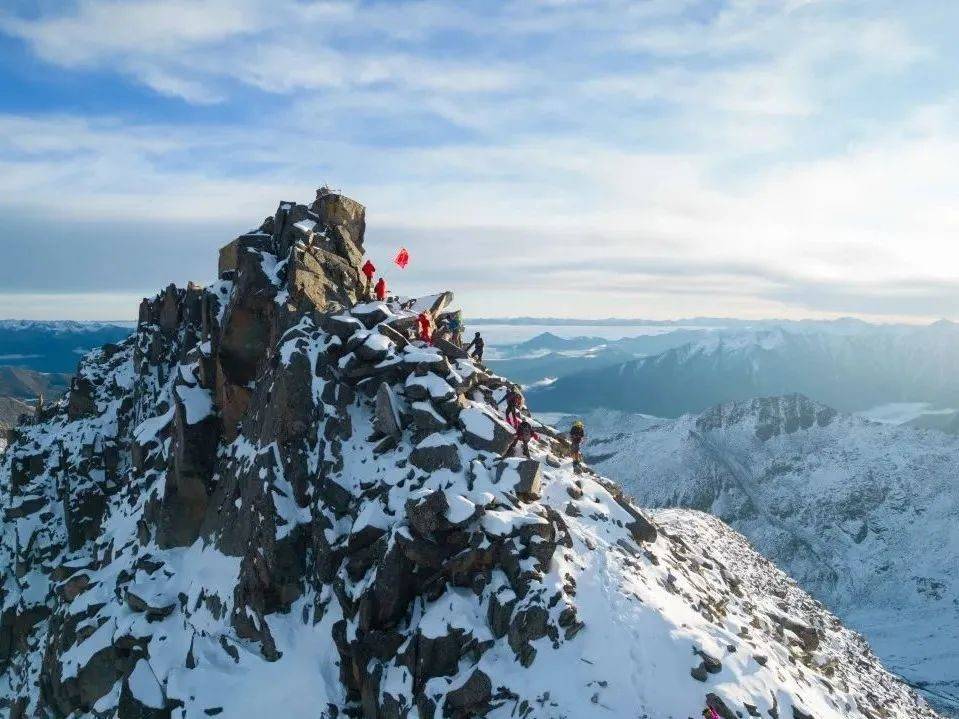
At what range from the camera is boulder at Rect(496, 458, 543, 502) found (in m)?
32.0

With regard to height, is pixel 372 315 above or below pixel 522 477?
above

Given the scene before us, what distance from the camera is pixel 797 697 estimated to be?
87.2 ft

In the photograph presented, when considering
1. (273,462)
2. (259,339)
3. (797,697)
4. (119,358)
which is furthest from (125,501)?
(797,697)

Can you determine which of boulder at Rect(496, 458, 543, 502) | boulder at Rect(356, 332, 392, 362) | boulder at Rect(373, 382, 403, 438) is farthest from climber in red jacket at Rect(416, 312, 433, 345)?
boulder at Rect(496, 458, 543, 502)

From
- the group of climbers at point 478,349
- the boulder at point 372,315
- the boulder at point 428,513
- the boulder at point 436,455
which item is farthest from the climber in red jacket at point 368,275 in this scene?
the boulder at point 428,513

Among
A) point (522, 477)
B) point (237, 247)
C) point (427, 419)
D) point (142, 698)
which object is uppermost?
point (237, 247)

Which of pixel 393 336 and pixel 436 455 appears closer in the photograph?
pixel 436 455

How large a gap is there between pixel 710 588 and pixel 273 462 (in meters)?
26.9

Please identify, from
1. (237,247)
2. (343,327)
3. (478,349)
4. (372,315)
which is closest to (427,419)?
(343,327)

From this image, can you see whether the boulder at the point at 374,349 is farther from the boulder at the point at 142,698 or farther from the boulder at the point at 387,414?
the boulder at the point at 142,698

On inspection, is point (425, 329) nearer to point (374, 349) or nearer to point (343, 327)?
point (374, 349)

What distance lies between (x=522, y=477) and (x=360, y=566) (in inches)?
361

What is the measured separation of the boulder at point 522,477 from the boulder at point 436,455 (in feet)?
7.74

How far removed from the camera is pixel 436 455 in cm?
3350
